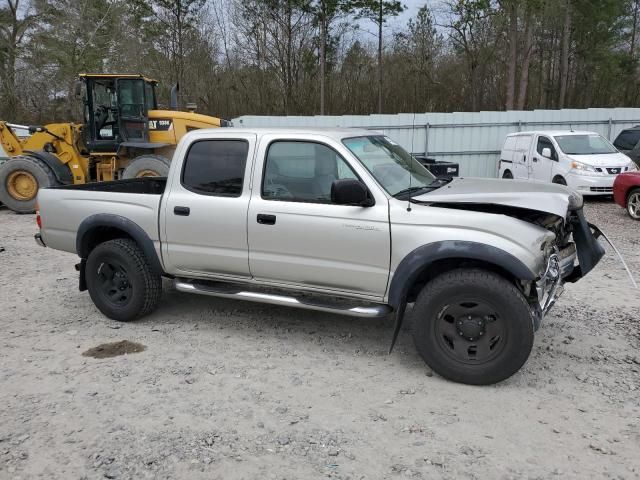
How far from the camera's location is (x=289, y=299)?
4645mm

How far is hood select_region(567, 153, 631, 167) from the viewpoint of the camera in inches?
501

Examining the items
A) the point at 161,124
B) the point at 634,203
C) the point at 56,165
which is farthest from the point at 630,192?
the point at 56,165

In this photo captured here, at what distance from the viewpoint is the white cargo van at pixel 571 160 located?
41.6 feet

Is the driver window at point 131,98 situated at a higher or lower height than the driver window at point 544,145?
higher

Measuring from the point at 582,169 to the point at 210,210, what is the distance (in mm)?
10625

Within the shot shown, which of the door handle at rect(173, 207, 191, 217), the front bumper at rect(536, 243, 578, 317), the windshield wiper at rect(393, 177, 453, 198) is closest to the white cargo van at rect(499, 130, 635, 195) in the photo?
the windshield wiper at rect(393, 177, 453, 198)

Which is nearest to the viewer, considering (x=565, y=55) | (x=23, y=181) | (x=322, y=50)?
(x=23, y=181)

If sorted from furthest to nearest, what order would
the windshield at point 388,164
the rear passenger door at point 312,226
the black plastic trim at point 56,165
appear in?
the black plastic trim at point 56,165 → the windshield at point 388,164 → the rear passenger door at point 312,226

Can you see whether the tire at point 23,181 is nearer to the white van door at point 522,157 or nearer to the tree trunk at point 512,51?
the white van door at point 522,157

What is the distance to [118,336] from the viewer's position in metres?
5.17

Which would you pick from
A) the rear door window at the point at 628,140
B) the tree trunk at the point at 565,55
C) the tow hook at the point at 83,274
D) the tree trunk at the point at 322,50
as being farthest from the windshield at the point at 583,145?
the tree trunk at the point at 565,55

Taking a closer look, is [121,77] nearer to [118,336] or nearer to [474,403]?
[118,336]

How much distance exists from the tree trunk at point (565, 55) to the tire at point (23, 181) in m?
26.7

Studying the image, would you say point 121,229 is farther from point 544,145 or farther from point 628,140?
point 628,140
